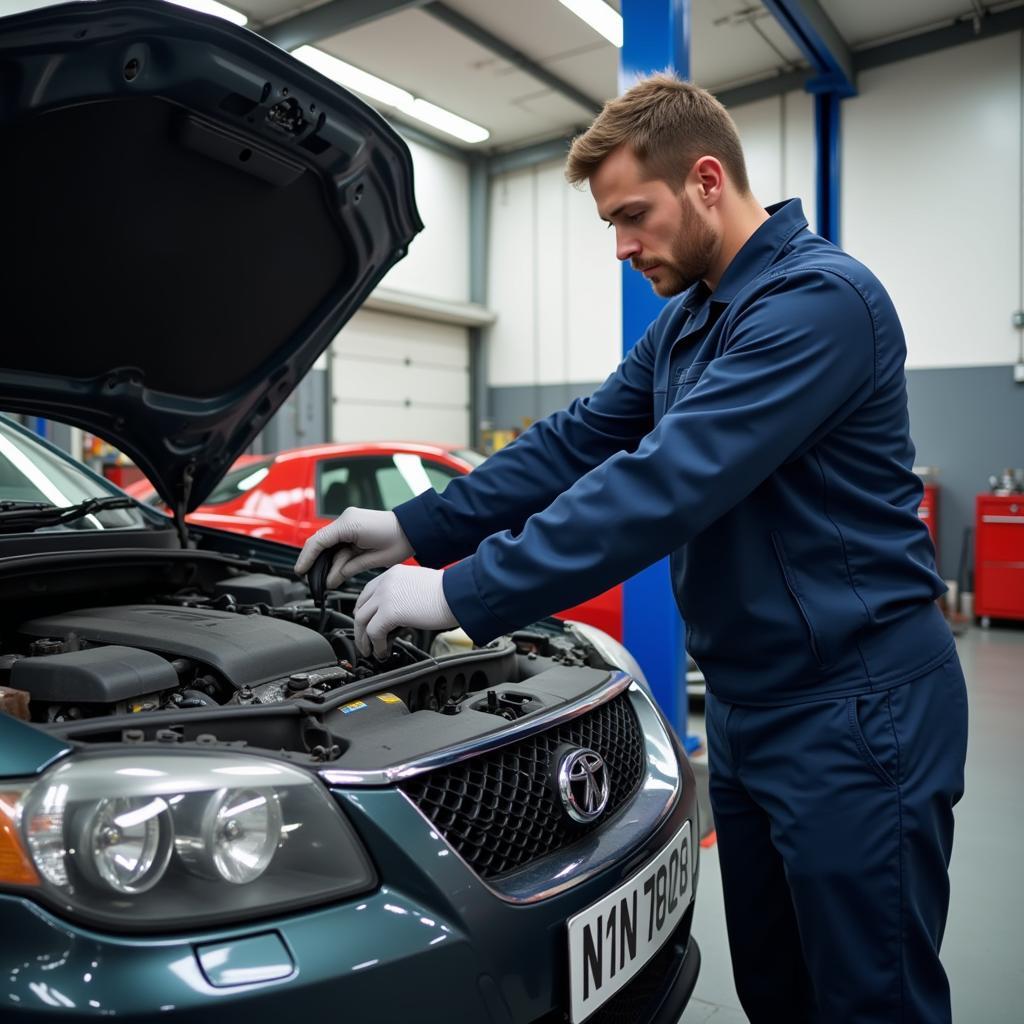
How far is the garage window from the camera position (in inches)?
178

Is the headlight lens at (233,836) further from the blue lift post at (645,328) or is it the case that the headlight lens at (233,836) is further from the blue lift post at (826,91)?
the blue lift post at (826,91)

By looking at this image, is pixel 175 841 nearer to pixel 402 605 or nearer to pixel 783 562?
pixel 402 605

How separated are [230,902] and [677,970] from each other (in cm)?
75

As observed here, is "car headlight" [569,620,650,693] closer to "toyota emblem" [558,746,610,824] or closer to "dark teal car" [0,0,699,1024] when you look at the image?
"dark teal car" [0,0,699,1024]

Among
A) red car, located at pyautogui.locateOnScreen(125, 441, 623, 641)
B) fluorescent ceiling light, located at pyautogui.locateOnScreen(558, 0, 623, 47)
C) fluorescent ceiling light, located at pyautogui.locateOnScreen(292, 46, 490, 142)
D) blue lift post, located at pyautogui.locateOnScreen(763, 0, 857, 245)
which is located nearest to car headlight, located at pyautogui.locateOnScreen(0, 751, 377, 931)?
red car, located at pyautogui.locateOnScreen(125, 441, 623, 641)

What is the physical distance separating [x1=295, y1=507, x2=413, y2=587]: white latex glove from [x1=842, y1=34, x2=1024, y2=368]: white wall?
709 cm

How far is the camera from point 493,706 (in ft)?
4.48

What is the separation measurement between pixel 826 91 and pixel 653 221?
7146 mm

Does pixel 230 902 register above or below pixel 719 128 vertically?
below

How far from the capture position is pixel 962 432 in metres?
7.65

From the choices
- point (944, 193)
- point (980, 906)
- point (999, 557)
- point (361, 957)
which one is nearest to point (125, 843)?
point (361, 957)

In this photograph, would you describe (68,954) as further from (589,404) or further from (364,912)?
(589,404)

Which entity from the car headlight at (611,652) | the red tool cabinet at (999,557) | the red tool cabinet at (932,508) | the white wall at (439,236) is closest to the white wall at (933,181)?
the red tool cabinet at (932,508)

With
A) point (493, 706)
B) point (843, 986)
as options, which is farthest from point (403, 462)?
point (843, 986)
